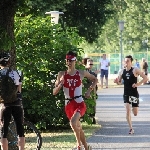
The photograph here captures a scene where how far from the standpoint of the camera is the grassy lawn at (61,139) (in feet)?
46.4

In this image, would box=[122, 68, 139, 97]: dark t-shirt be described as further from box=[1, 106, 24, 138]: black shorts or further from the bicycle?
box=[1, 106, 24, 138]: black shorts

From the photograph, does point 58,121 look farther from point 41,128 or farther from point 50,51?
point 50,51

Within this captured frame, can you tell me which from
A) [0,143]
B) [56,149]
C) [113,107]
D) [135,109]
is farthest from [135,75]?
[113,107]

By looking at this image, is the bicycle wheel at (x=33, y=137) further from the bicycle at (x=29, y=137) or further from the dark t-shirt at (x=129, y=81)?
the dark t-shirt at (x=129, y=81)

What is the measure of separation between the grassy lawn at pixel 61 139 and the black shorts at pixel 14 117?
251cm

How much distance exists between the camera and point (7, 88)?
11305 mm

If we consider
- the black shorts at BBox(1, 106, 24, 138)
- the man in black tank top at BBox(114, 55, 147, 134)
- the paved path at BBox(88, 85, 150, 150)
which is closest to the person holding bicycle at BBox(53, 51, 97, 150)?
the paved path at BBox(88, 85, 150, 150)

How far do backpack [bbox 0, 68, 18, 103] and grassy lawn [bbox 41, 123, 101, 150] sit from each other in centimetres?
278

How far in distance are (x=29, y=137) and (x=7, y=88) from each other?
2577 mm

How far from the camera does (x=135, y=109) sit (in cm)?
1700

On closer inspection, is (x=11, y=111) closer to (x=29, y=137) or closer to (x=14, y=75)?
(x=14, y=75)

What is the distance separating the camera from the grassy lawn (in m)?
14.1

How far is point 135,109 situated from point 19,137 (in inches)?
234

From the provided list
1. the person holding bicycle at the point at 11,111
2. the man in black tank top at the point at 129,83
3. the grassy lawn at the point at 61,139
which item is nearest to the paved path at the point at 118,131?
the grassy lawn at the point at 61,139
